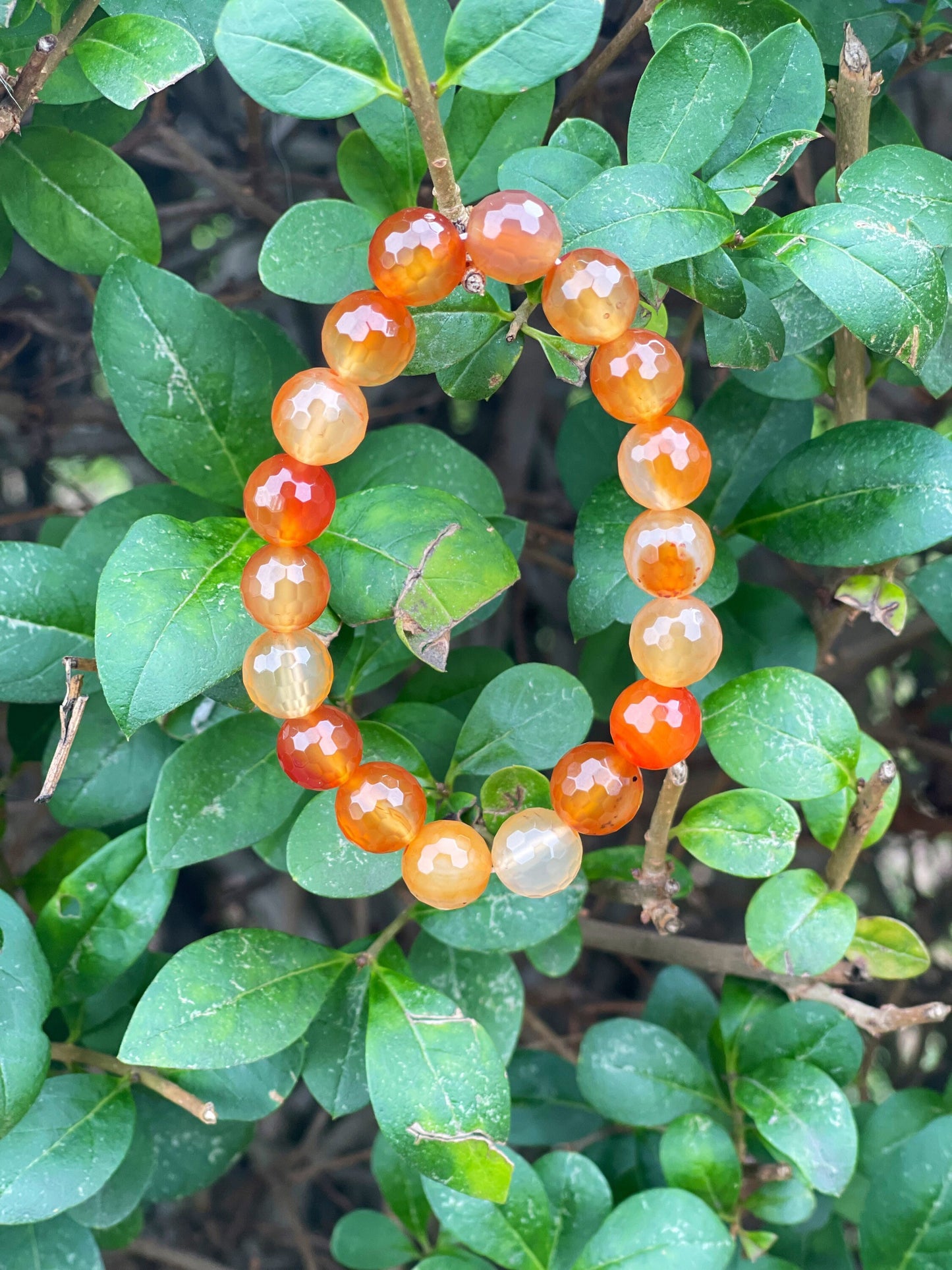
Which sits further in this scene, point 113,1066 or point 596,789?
point 113,1066

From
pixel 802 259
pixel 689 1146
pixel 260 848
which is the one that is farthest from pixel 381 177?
pixel 689 1146

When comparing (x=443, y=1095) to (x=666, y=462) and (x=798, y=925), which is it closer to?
(x=798, y=925)

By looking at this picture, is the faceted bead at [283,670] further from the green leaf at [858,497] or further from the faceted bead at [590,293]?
the green leaf at [858,497]

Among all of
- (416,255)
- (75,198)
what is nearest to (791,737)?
(416,255)

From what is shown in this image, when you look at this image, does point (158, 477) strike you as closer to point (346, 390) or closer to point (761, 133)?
point (346, 390)

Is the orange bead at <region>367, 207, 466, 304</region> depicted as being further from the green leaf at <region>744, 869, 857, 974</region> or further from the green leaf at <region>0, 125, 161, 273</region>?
the green leaf at <region>744, 869, 857, 974</region>
